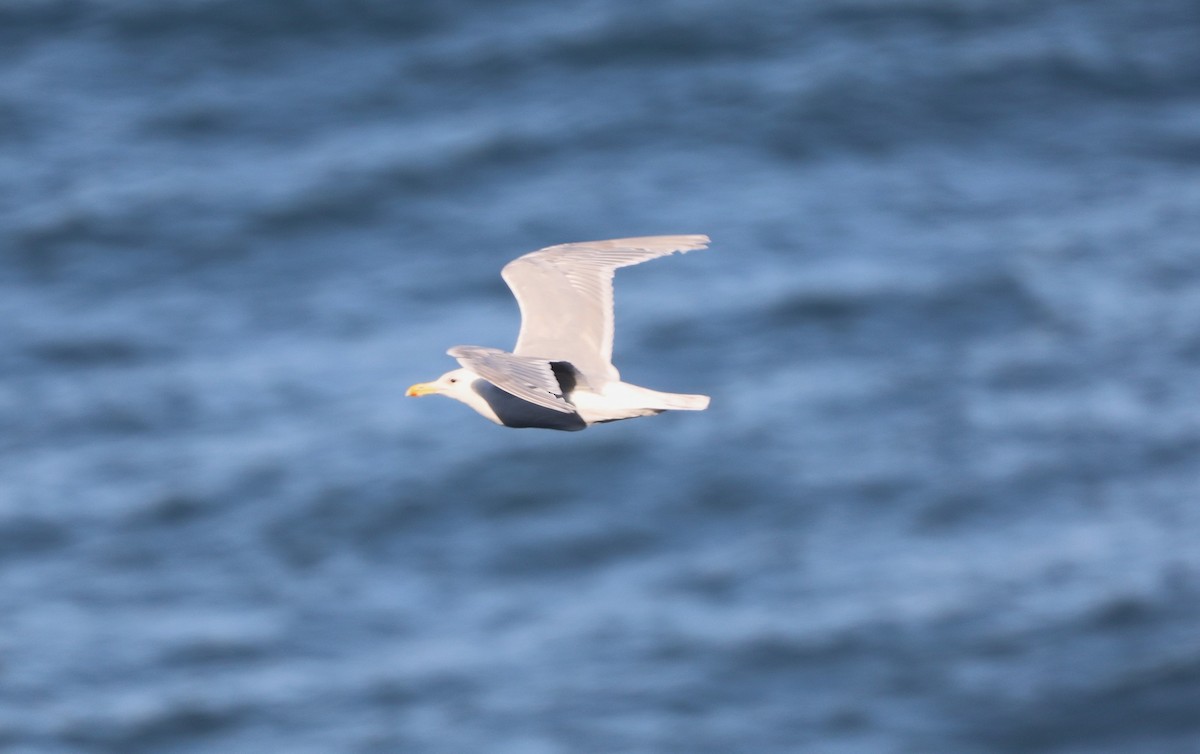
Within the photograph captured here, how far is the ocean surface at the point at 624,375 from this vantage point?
2553 cm

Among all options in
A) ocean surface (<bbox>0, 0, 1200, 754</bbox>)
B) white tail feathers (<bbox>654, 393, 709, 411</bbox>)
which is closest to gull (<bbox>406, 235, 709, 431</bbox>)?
white tail feathers (<bbox>654, 393, 709, 411</bbox>)

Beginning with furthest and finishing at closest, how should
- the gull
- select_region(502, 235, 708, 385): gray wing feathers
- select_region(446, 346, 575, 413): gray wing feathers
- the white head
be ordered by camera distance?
select_region(502, 235, 708, 385): gray wing feathers → the white head → the gull → select_region(446, 346, 575, 413): gray wing feathers

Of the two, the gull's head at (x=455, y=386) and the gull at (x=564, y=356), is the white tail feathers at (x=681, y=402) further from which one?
the gull's head at (x=455, y=386)

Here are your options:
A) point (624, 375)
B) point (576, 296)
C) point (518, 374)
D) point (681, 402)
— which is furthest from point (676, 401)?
point (624, 375)

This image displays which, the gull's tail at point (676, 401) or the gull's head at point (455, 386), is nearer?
the gull's tail at point (676, 401)

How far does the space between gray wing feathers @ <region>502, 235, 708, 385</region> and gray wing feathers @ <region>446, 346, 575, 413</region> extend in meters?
1.18

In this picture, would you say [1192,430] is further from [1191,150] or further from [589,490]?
[589,490]

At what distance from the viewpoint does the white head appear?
1151 cm

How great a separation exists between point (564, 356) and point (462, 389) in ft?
2.23

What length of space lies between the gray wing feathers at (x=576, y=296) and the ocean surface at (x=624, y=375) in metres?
13.0

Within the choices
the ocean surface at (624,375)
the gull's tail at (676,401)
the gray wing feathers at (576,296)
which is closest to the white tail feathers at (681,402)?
the gull's tail at (676,401)

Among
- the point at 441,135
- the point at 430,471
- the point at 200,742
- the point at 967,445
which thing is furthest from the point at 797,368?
the point at 200,742

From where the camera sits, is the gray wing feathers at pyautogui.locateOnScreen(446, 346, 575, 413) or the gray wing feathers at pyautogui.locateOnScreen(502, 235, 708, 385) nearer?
the gray wing feathers at pyautogui.locateOnScreen(446, 346, 575, 413)

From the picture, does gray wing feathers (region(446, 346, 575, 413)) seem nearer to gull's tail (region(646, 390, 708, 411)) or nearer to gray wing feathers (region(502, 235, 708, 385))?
gull's tail (region(646, 390, 708, 411))
